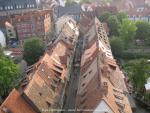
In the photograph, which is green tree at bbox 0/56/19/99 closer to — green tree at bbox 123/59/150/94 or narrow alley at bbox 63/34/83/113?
narrow alley at bbox 63/34/83/113

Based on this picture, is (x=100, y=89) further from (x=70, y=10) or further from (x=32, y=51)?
(x=70, y=10)

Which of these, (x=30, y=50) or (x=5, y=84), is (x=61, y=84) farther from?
(x=30, y=50)

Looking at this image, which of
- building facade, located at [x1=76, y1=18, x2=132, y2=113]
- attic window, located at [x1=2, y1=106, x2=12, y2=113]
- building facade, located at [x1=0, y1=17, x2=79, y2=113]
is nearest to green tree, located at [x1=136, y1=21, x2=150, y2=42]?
building facade, located at [x1=0, y1=17, x2=79, y2=113]

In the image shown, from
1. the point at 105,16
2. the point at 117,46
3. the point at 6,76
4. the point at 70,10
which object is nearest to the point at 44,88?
the point at 6,76

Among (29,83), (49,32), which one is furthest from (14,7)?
(29,83)

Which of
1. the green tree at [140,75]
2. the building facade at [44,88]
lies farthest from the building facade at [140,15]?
the green tree at [140,75]

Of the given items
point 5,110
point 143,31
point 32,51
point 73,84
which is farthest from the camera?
point 143,31
